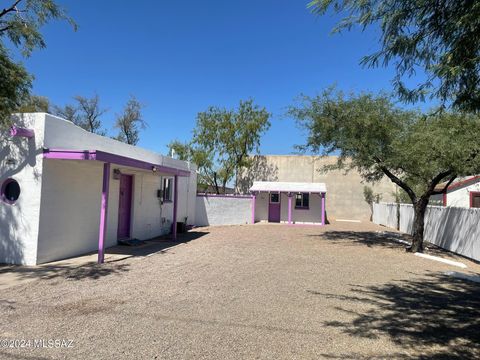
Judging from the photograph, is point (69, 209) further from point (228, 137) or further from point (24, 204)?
point (228, 137)

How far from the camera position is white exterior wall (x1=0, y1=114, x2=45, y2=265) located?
856 cm

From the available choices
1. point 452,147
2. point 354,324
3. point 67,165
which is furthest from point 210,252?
point 452,147

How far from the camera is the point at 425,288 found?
25.4ft

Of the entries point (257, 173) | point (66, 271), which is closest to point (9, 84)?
point (66, 271)

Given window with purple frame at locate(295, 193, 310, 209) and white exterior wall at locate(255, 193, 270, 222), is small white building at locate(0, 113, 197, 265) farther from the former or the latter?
window with purple frame at locate(295, 193, 310, 209)

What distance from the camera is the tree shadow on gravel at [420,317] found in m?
4.54

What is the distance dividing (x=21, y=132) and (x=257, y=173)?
23.2 m

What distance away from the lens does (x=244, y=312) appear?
219 inches

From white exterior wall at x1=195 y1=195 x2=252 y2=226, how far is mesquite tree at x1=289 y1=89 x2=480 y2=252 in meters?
9.01

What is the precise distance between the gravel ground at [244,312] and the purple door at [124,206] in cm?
327

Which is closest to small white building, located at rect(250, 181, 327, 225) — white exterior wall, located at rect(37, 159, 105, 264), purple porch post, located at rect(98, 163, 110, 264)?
white exterior wall, located at rect(37, 159, 105, 264)

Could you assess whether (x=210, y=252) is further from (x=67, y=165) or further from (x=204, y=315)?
(x=204, y=315)

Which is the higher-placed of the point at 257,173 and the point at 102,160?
the point at 257,173

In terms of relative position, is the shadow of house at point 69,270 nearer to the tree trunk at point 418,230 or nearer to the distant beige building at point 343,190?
the tree trunk at point 418,230
